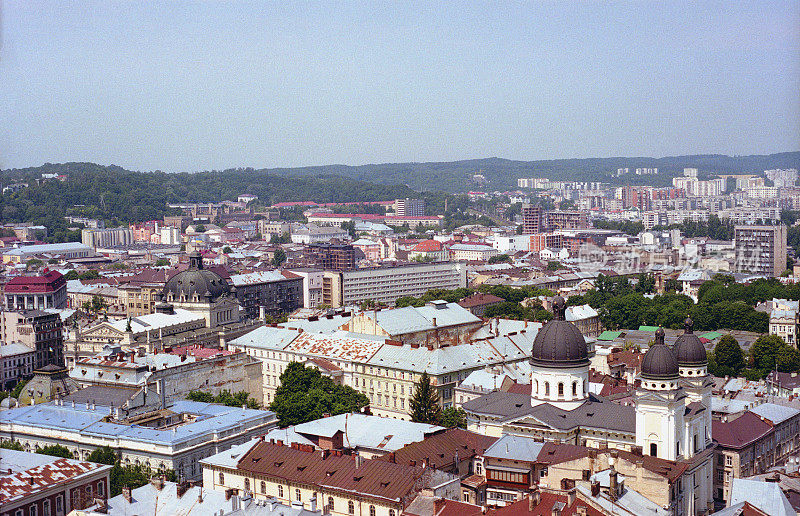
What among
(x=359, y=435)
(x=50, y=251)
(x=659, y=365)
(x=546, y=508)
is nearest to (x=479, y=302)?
(x=359, y=435)

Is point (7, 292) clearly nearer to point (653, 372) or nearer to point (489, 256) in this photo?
point (653, 372)

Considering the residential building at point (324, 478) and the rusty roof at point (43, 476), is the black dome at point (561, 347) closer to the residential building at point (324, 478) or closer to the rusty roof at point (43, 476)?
the residential building at point (324, 478)

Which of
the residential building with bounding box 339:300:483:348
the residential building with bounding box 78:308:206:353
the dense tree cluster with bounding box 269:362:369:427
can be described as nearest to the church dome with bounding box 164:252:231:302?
the residential building with bounding box 78:308:206:353

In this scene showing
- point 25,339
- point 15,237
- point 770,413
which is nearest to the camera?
point 770,413

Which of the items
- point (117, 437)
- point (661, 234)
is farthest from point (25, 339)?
point (661, 234)

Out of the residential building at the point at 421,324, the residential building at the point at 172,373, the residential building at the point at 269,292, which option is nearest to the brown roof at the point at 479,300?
the residential building at the point at 421,324

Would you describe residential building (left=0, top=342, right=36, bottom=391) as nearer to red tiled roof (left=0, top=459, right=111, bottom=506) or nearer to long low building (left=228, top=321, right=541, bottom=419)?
long low building (left=228, top=321, right=541, bottom=419)

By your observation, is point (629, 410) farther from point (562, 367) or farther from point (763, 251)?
point (763, 251)

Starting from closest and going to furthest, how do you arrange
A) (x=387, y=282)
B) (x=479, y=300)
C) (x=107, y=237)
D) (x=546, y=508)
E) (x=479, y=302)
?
(x=546, y=508)
(x=479, y=302)
(x=479, y=300)
(x=387, y=282)
(x=107, y=237)
